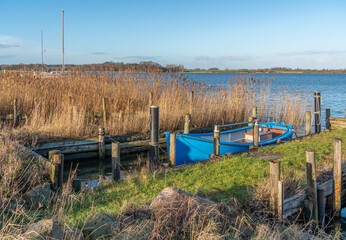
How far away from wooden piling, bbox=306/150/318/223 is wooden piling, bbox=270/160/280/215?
3.42ft

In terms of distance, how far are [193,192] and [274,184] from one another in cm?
149

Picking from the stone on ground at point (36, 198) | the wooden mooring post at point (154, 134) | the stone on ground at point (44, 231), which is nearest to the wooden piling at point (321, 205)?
the wooden mooring post at point (154, 134)

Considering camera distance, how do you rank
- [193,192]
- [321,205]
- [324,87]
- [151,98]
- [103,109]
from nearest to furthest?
[193,192] < [321,205] < [103,109] < [151,98] < [324,87]

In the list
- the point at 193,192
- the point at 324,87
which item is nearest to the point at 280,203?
the point at 193,192

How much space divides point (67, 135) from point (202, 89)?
6.75m

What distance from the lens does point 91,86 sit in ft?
49.8

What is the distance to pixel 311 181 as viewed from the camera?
6812mm

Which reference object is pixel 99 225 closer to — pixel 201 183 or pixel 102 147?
pixel 201 183

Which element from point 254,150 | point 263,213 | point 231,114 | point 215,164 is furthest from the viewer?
point 231,114

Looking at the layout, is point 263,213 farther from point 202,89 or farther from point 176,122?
point 202,89

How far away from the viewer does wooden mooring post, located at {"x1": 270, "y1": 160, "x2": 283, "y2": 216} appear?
6020mm

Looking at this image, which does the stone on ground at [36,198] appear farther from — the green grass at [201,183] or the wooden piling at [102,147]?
the wooden piling at [102,147]

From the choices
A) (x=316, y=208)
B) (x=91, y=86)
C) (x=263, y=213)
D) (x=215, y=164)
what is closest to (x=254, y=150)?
(x=215, y=164)

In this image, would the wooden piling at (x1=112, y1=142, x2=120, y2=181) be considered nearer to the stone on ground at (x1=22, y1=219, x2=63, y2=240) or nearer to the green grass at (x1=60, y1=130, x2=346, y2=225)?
the green grass at (x1=60, y1=130, x2=346, y2=225)
